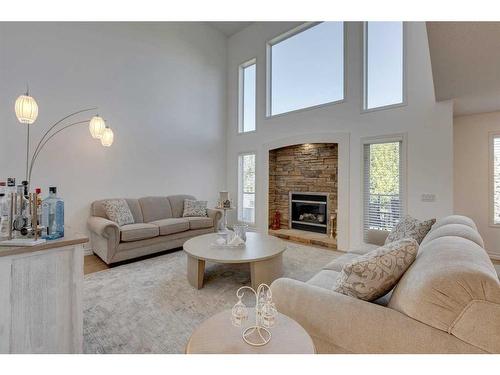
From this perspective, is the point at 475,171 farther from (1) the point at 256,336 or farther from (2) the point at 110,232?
(2) the point at 110,232

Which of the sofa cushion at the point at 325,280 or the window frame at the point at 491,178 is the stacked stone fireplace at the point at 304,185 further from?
the sofa cushion at the point at 325,280

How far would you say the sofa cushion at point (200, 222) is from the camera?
4432mm

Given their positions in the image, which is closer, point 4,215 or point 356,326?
point 356,326

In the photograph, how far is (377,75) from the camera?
13.6 ft

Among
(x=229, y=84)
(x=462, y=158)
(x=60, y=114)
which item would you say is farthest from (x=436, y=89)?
(x=60, y=114)

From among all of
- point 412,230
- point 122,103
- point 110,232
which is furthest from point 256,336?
point 122,103

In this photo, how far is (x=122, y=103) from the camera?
Answer: 14.9 feet

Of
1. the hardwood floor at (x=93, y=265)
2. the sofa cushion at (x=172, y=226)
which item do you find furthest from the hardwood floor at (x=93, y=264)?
the sofa cushion at (x=172, y=226)

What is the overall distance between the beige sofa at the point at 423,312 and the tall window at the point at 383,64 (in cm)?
344

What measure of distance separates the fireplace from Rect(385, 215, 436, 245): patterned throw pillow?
2.69m

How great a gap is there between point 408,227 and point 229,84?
572cm

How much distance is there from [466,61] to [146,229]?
4.26 meters
